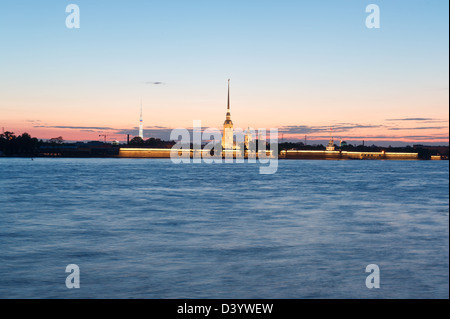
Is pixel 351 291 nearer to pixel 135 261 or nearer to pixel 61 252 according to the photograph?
pixel 135 261

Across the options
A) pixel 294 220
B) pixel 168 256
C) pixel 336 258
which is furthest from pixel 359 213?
pixel 168 256

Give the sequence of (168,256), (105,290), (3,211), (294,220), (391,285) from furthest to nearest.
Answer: (3,211)
(294,220)
(168,256)
(391,285)
(105,290)

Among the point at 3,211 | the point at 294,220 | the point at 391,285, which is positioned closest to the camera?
the point at 391,285

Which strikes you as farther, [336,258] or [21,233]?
[21,233]

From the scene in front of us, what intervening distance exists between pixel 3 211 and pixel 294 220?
17.2 metres

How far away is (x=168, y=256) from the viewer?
1484cm

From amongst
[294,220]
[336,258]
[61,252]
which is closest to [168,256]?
[61,252]

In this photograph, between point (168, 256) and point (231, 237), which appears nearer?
point (168, 256)

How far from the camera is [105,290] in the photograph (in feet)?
36.2
